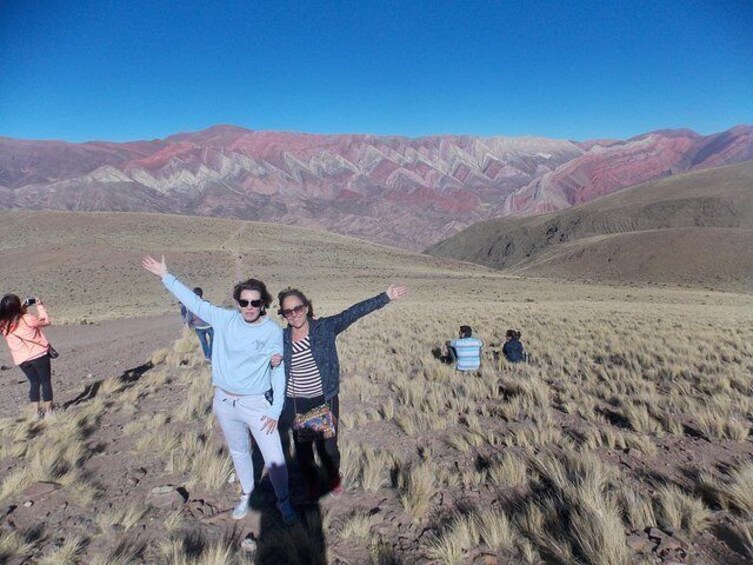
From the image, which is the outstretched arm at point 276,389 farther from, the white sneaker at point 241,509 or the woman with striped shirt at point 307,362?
the white sneaker at point 241,509

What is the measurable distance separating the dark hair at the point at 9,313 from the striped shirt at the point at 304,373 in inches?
182

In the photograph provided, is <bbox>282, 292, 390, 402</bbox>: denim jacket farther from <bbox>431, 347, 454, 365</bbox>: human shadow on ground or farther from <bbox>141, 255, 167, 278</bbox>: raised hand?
<bbox>431, 347, 454, 365</bbox>: human shadow on ground

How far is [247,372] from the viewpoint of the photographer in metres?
3.46

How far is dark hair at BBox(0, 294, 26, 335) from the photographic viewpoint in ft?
18.9

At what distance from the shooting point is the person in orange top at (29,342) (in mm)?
5824

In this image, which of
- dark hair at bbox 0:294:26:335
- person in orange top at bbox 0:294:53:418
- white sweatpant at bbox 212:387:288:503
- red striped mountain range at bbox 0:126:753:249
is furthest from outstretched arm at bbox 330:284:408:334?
red striped mountain range at bbox 0:126:753:249

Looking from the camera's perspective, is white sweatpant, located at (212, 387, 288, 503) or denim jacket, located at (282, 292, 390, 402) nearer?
white sweatpant, located at (212, 387, 288, 503)

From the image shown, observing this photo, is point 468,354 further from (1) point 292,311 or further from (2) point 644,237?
(2) point 644,237

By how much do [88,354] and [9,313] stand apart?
7463 mm

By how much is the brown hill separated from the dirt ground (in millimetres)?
66025

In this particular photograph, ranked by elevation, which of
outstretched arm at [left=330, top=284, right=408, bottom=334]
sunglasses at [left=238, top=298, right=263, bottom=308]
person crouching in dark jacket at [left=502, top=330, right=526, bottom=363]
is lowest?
person crouching in dark jacket at [left=502, top=330, right=526, bottom=363]

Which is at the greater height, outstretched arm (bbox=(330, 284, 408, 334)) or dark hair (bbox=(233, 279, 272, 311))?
dark hair (bbox=(233, 279, 272, 311))

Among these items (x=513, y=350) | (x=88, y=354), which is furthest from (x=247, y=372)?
(x=88, y=354)

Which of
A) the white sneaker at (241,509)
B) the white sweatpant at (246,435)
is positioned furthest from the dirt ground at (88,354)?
the white sweatpant at (246,435)
